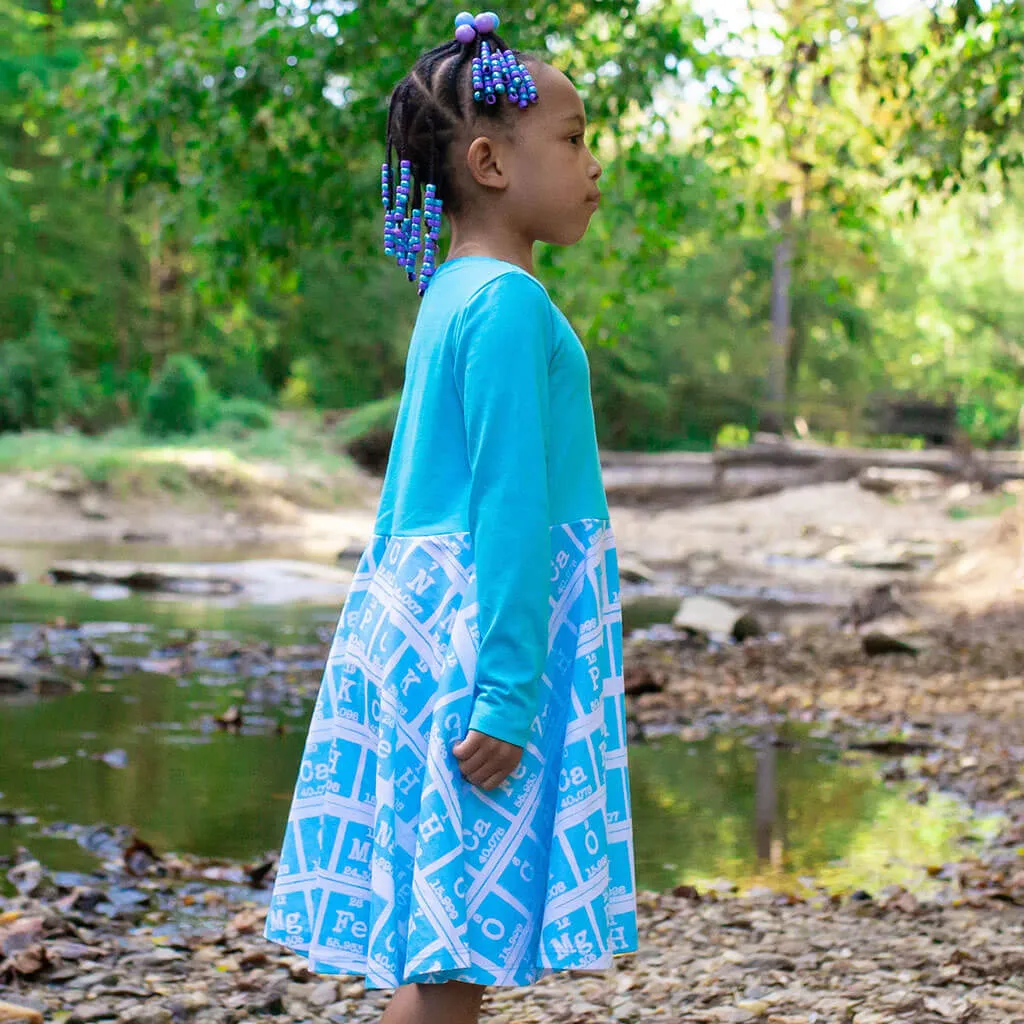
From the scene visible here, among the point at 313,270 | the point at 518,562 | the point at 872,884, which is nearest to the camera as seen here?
the point at 518,562

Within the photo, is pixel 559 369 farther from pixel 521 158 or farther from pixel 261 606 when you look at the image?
pixel 261 606

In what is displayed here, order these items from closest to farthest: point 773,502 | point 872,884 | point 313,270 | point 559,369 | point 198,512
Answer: point 559,369 < point 872,884 < point 198,512 < point 773,502 < point 313,270

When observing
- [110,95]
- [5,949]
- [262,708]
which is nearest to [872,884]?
[5,949]

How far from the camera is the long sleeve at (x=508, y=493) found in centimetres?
227

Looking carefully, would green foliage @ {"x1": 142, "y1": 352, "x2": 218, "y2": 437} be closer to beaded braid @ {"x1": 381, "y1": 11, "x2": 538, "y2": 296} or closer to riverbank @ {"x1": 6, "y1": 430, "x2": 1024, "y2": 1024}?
riverbank @ {"x1": 6, "y1": 430, "x2": 1024, "y2": 1024}

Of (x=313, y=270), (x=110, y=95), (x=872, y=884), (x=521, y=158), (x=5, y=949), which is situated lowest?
(x=872, y=884)

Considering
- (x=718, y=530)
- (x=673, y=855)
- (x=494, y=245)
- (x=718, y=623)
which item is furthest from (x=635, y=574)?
(x=494, y=245)

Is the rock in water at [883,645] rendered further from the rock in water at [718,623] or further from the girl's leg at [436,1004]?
the girl's leg at [436,1004]

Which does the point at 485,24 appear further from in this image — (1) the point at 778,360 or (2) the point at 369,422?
(1) the point at 778,360

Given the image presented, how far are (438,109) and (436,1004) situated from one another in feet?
4.86

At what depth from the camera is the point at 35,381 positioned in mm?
27547

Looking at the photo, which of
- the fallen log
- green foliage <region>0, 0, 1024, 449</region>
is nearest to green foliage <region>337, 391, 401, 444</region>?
green foliage <region>0, 0, 1024, 449</region>

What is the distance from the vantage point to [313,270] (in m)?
38.0

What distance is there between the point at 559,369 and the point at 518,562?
0.37 meters
